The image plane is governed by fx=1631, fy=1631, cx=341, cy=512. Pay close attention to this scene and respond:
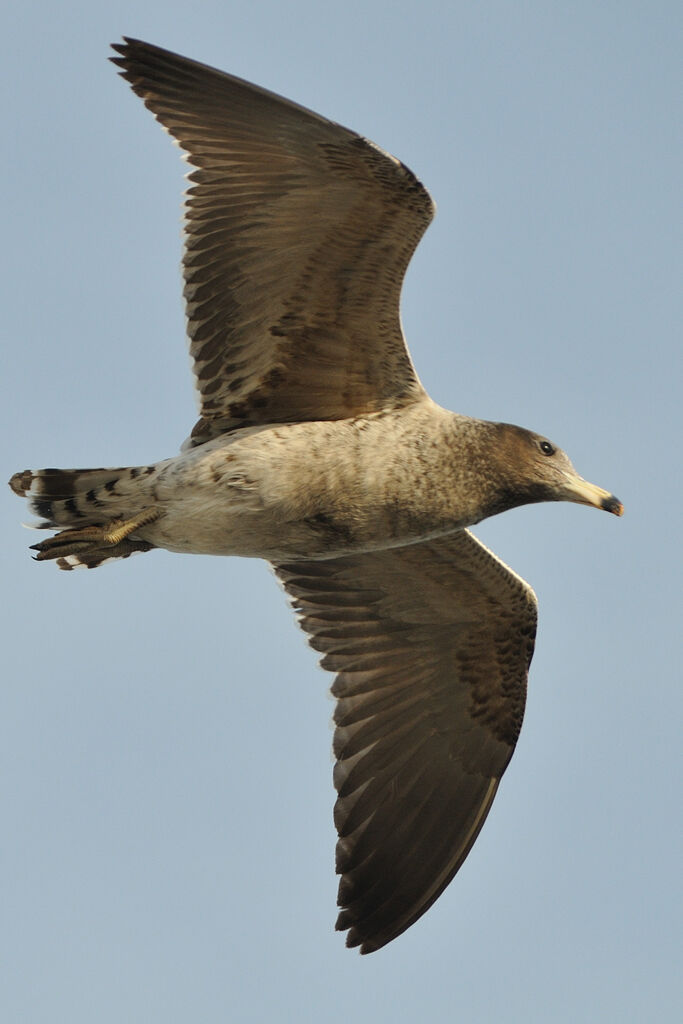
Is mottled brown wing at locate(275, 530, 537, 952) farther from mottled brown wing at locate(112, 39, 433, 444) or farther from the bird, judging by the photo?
mottled brown wing at locate(112, 39, 433, 444)

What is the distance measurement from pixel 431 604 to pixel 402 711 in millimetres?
Result: 823

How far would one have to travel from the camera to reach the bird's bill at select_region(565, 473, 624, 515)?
10680 mm

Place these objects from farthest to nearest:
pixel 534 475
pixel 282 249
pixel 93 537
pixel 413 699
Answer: pixel 413 699 < pixel 534 475 < pixel 93 537 < pixel 282 249

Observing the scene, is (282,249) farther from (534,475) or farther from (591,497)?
(591,497)

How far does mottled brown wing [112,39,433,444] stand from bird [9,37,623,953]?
0.01m

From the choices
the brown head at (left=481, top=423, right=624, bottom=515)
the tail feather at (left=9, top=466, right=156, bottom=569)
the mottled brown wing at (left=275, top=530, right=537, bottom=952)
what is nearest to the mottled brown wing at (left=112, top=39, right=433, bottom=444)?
the tail feather at (left=9, top=466, right=156, bottom=569)

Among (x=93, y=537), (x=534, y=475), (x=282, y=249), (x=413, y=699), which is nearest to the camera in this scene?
(x=282, y=249)

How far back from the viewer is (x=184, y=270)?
10.2 metres

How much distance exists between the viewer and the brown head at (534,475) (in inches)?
412

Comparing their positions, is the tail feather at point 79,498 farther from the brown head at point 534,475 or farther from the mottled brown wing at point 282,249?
the brown head at point 534,475

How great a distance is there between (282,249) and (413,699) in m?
3.72

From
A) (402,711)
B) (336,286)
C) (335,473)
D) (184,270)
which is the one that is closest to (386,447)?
(335,473)

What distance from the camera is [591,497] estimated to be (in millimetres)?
10695

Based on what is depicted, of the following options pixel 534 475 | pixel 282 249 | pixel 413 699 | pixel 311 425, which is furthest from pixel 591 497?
pixel 282 249
